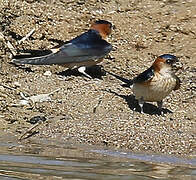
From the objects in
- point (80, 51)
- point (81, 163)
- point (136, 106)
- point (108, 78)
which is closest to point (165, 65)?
point (136, 106)

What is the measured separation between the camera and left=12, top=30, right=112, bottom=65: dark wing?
28.5ft

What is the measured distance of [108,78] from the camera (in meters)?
8.98

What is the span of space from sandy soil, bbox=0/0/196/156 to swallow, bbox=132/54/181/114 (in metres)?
0.18

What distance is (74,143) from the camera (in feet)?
22.0

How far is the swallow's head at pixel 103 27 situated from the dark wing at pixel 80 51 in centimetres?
15

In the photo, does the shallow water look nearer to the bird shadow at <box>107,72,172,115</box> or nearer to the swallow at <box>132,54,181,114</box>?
the swallow at <box>132,54,181,114</box>

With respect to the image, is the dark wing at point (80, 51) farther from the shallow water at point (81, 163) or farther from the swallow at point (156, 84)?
the shallow water at point (81, 163)

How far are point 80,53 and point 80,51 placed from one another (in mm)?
24

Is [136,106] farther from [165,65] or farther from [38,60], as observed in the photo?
[38,60]

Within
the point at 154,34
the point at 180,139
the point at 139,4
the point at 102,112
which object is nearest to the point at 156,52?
the point at 154,34

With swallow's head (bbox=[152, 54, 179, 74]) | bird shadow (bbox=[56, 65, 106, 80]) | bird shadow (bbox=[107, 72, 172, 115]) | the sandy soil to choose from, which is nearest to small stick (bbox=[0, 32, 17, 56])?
the sandy soil

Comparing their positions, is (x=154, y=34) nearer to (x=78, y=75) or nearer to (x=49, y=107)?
(x=78, y=75)

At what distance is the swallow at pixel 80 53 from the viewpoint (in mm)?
8688

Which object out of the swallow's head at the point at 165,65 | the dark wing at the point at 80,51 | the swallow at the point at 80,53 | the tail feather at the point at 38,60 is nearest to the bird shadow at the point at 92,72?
the swallow at the point at 80,53
